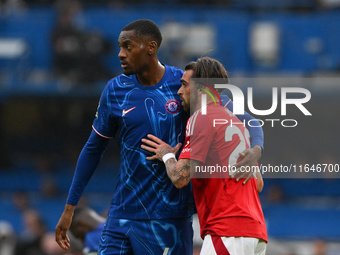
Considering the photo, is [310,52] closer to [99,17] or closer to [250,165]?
[99,17]

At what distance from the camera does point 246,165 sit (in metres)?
4.48

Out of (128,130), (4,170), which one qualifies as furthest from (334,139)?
(128,130)

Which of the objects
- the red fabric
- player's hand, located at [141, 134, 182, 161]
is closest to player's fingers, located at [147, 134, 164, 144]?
player's hand, located at [141, 134, 182, 161]

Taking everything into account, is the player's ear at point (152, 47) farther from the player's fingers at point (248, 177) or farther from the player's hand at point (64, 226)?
the player's hand at point (64, 226)

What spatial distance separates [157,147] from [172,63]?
900 centimetres

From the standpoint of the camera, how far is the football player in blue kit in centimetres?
474

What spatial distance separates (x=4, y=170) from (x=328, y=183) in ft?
24.8

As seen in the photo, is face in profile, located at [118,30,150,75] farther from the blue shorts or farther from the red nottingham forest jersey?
the blue shorts

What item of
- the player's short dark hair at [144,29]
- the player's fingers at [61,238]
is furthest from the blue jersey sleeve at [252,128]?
the player's fingers at [61,238]

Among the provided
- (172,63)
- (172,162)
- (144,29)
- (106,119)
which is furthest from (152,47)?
(172,63)

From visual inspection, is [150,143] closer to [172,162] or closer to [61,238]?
[172,162]

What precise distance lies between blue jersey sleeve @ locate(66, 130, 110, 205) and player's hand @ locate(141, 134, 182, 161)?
39 cm

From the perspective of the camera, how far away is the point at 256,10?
51.6ft

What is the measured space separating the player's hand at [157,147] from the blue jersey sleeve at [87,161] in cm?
39
